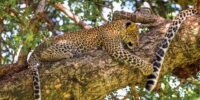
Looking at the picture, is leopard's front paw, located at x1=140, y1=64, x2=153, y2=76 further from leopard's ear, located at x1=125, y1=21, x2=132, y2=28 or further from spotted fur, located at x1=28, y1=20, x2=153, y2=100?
leopard's ear, located at x1=125, y1=21, x2=132, y2=28

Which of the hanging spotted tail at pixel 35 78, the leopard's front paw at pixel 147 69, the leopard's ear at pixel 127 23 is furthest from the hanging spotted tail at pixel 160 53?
the hanging spotted tail at pixel 35 78

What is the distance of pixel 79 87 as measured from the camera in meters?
3.99

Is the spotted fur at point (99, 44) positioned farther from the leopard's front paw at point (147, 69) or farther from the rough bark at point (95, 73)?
the rough bark at point (95, 73)

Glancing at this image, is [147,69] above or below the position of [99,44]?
below

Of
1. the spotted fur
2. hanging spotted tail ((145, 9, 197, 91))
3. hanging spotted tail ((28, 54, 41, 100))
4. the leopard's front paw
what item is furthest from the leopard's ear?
hanging spotted tail ((28, 54, 41, 100))

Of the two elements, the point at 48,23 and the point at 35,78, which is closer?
the point at 35,78

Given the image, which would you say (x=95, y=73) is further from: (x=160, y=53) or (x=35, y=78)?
(x=160, y=53)

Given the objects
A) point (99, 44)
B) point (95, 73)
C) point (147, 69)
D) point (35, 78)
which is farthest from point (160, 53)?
point (35, 78)

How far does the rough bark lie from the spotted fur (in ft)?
0.36

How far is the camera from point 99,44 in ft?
16.4

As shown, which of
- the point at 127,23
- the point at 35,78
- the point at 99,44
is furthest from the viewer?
the point at 127,23

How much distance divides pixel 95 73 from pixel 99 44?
3.28ft

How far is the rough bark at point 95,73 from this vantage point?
13.1 feet

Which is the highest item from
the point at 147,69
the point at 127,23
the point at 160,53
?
the point at 127,23
